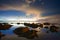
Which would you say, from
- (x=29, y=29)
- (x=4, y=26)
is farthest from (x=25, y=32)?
(x=4, y=26)

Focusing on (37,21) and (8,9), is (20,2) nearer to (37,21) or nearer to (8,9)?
(8,9)

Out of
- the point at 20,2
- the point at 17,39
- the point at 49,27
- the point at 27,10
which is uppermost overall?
the point at 20,2

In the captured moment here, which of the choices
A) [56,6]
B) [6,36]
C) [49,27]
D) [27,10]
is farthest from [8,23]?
[56,6]

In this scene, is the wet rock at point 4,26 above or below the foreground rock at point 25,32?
above

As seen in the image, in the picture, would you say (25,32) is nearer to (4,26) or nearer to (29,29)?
(29,29)

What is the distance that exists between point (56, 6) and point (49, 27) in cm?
49

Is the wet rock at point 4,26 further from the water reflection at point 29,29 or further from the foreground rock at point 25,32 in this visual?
the foreground rock at point 25,32

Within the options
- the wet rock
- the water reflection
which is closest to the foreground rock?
the water reflection

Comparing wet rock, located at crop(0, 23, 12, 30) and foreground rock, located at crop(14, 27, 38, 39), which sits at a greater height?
wet rock, located at crop(0, 23, 12, 30)

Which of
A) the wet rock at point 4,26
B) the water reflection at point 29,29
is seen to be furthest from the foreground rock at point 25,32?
the wet rock at point 4,26

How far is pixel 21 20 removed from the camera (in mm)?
2672

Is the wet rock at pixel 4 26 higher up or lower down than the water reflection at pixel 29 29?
higher up

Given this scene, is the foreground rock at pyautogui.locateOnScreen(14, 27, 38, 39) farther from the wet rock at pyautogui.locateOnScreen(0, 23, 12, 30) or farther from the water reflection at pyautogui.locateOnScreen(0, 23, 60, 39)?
the wet rock at pyautogui.locateOnScreen(0, 23, 12, 30)

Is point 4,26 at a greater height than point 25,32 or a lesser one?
greater
